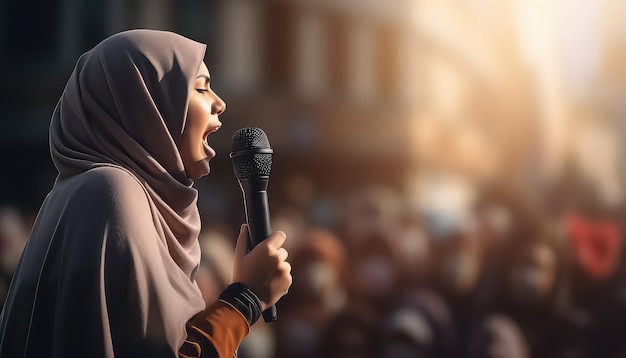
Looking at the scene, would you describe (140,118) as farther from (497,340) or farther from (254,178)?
(497,340)

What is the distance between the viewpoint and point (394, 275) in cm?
424

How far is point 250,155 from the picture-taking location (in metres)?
1.52

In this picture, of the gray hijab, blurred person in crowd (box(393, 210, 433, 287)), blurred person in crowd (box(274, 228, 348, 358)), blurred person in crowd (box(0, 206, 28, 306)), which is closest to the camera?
the gray hijab

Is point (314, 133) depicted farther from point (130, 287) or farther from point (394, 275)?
point (130, 287)

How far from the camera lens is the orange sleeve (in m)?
1.35

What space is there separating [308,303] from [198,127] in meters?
2.68

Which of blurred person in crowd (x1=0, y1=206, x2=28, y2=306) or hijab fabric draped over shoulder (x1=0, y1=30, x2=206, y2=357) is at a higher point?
hijab fabric draped over shoulder (x1=0, y1=30, x2=206, y2=357)

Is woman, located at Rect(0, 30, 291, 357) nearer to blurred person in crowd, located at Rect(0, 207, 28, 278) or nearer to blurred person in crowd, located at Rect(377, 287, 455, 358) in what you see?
blurred person in crowd, located at Rect(377, 287, 455, 358)

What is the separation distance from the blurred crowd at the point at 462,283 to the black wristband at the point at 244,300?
88.8 inches

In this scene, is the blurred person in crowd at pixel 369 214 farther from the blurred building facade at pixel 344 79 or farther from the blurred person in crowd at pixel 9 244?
the blurred person in crowd at pixel 9 244

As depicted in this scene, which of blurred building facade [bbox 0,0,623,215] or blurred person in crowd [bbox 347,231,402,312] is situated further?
blurred building facade [bbox 0,0,623,215]

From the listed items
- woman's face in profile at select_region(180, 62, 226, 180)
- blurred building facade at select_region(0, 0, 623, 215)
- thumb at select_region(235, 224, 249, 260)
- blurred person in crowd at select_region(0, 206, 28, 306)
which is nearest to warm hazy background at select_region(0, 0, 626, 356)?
blurred building facade at select_region(0, 0, 623, 215)

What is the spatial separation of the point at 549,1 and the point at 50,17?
3.64 m

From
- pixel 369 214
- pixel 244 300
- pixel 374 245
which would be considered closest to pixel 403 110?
pixel 369 214
